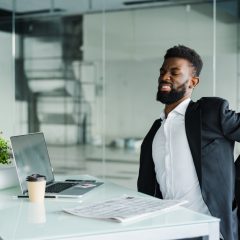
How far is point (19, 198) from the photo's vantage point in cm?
235

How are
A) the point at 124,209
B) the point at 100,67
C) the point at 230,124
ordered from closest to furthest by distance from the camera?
the point at 124,209 → the point at 230,124 → the point at 100,67

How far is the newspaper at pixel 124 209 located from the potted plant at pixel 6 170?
71cm

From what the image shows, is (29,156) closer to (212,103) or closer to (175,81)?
(175,81)

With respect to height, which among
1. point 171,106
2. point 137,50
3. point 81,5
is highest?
point 81,5

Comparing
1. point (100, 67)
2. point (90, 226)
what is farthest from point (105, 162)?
point (90, 226)

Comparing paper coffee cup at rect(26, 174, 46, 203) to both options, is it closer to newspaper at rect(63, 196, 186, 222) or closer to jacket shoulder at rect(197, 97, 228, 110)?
newspaper at rect(63, 196, 186, 222)

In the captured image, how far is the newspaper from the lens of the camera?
6.19 ft

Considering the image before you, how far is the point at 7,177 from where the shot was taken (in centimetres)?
269

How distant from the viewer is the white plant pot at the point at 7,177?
266cm

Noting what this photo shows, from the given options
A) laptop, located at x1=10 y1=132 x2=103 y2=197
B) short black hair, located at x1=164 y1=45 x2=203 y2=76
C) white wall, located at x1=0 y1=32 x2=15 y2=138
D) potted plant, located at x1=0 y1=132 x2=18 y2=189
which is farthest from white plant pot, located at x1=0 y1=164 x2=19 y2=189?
white wall, located at x1=0 y1=32 x2=15 y2=138

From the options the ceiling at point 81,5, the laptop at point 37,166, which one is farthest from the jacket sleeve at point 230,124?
the ceiling at point 81,5

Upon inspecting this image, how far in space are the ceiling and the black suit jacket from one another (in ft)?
11.3

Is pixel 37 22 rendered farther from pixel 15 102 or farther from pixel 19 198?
pixel 19 198

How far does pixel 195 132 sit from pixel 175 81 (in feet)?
0.94
